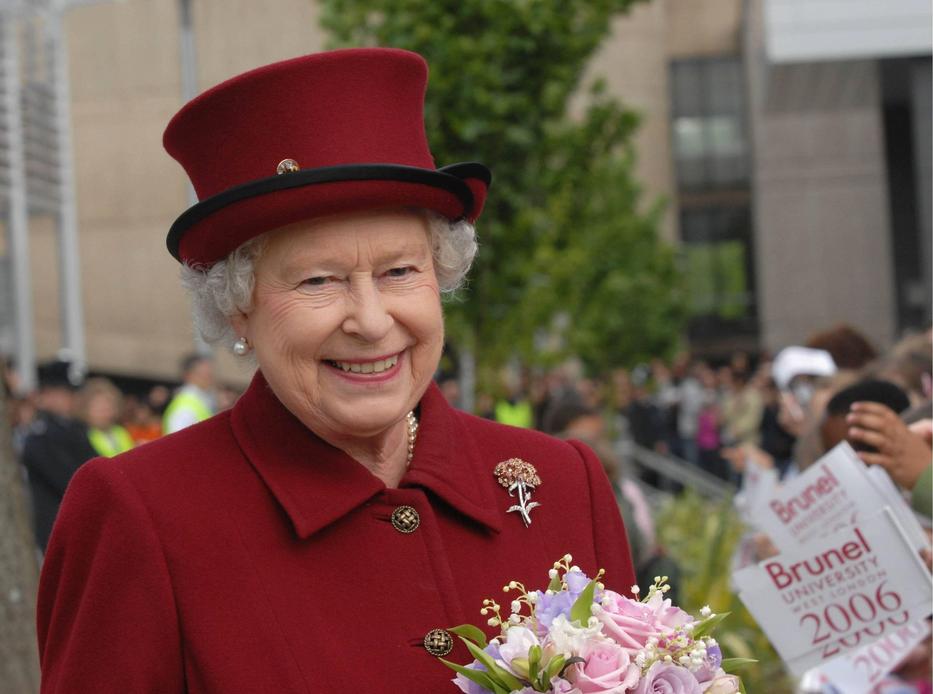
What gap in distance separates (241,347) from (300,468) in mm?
259

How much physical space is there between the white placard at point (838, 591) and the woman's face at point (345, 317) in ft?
5.15

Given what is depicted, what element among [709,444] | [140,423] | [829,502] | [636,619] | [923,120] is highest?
[923,120]

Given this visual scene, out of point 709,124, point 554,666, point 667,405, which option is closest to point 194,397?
point 554,666

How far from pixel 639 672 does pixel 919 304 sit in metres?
27.2

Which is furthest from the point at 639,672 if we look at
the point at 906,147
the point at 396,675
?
the point at 906,147

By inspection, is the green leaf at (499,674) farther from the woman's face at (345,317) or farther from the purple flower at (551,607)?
the woman's face at (345,317)

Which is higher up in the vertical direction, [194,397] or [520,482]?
[520,482]

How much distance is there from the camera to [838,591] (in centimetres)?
366

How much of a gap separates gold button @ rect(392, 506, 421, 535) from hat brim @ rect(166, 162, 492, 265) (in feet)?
1.74

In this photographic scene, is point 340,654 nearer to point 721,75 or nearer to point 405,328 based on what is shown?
point 405,328

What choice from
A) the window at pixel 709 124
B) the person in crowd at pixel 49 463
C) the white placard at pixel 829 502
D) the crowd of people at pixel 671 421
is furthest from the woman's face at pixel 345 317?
the window at pixel 709 124

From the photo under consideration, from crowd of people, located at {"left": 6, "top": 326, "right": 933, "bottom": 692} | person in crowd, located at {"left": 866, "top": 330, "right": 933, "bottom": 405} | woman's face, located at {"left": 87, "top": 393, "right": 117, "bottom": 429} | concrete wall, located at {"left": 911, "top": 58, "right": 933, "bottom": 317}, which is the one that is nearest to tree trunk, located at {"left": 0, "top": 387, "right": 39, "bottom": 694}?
crowd of people, located at {"left": 6, "top": 326, "right": 933, "bottom": 692}

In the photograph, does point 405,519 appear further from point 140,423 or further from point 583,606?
point 140,423

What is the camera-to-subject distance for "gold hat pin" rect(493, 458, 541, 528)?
2.68 metres
